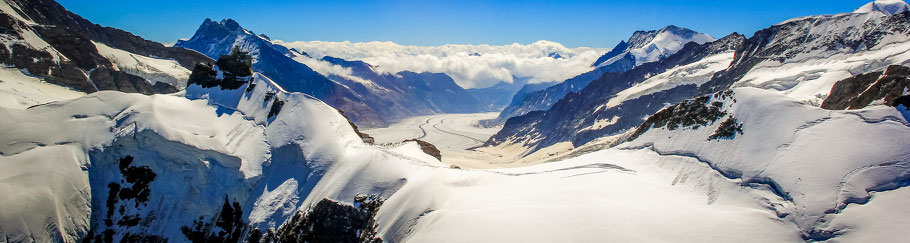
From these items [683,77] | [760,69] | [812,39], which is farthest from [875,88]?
[683,77]

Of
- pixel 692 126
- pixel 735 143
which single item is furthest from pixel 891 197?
pixel 692 126

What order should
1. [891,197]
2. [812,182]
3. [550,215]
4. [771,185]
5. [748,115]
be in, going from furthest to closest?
[748,115] < [550,215] < [771,185] < [812,182] < [891,197]

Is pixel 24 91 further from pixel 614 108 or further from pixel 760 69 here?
pixel 760 69

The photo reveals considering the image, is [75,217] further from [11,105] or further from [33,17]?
[33,17]

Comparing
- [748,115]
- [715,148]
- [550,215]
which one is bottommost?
→ [550,215]

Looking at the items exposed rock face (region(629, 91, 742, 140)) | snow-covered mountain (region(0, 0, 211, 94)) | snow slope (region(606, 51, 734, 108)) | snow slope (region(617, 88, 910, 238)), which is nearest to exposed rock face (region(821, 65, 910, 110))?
snow slope (region(617, 88, 910, 238))

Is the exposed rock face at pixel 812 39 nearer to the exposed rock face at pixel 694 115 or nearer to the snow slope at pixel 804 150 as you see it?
the exposed rock face at pixel 694 115
